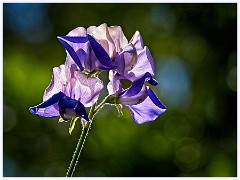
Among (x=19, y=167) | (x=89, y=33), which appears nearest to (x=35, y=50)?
(x=19, y=167)

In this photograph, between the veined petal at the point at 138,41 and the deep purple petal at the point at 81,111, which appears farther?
the veined petal at the point at 138,41

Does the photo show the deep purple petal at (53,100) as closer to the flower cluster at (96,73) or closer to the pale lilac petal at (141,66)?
the flower cluster at (96,73)

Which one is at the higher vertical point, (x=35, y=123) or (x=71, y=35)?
(x=71, y=35)

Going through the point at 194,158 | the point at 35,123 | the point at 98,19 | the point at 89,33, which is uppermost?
the point at 89,33

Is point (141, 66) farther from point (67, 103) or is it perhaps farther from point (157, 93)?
point (157, 93)

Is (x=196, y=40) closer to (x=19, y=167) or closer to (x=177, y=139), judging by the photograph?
(x=177, y=139)

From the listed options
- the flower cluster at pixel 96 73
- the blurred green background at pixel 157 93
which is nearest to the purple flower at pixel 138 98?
the flower cluster at pixel 96 73
